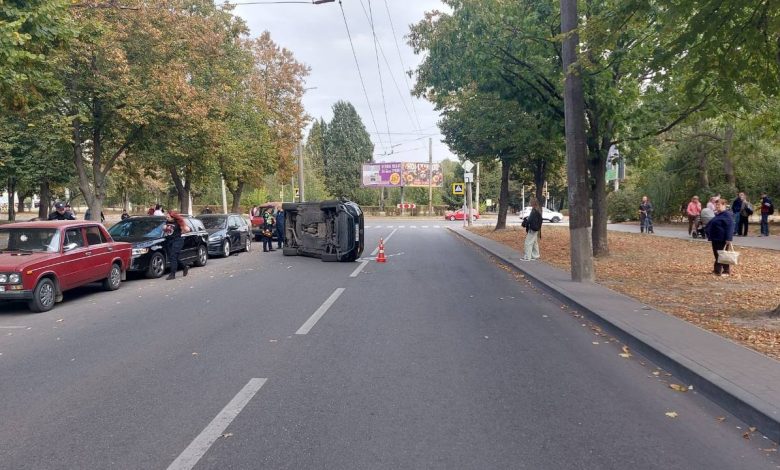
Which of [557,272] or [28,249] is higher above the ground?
[28,249]

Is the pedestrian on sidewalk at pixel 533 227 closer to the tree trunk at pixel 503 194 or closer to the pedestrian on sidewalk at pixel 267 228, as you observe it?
the pedestrian on sidewalk at pixel 267 228

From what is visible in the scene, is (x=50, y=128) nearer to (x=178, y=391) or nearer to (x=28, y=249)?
(x=28, y=249)

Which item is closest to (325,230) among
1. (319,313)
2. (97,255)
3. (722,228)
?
(97,255)

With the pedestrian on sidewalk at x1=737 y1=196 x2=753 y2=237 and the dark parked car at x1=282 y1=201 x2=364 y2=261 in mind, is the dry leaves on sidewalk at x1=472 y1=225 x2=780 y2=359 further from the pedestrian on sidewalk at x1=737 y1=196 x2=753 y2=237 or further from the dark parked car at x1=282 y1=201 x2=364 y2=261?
the dark parked car at x1=282 y1=201 x2=364 y2=261

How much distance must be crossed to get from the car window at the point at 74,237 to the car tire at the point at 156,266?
3.02m

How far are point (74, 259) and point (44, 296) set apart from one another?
1.03 m

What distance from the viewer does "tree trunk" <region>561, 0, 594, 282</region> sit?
1145 cm

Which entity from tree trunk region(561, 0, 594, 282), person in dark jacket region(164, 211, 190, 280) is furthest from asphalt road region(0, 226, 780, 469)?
person in dark jacket region(164, 211, 190, 280)

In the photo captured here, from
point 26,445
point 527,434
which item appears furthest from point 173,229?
point 527,434

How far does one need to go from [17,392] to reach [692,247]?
20077 mm

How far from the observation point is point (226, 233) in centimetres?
2011

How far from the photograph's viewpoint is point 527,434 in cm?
429

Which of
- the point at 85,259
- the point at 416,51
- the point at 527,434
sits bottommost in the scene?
the point at 527,434

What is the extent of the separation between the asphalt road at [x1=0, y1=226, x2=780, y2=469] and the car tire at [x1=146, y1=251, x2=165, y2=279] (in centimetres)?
427
